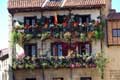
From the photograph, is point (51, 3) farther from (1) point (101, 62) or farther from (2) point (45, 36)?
(1) point (101, 62)

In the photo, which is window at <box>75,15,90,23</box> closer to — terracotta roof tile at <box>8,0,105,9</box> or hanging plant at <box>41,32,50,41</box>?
terracotta roof tile at <box>8,0,105,9</box>

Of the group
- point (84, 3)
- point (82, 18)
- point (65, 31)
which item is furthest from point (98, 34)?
point (84, 3)

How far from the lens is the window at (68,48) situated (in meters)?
51.8

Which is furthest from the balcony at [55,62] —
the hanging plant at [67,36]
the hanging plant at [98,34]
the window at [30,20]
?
the window at [30,20]

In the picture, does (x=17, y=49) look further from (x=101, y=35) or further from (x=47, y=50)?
(x=101, y=35)

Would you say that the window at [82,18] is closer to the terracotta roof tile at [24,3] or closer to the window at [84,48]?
the window at [84,48]

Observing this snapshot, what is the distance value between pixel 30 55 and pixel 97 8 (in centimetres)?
625

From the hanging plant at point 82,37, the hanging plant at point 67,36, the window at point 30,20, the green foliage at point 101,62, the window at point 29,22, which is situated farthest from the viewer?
the window at point 30,20

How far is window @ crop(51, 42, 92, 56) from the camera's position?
5181cm

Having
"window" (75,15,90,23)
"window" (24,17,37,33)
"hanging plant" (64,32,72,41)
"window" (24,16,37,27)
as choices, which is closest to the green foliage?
"hanging plant" (64,32,72,41)

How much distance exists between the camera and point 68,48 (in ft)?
171

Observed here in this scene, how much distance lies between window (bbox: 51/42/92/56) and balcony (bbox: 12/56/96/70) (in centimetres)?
73

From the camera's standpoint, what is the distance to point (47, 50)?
5206cm

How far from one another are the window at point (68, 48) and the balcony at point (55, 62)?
73 cm
